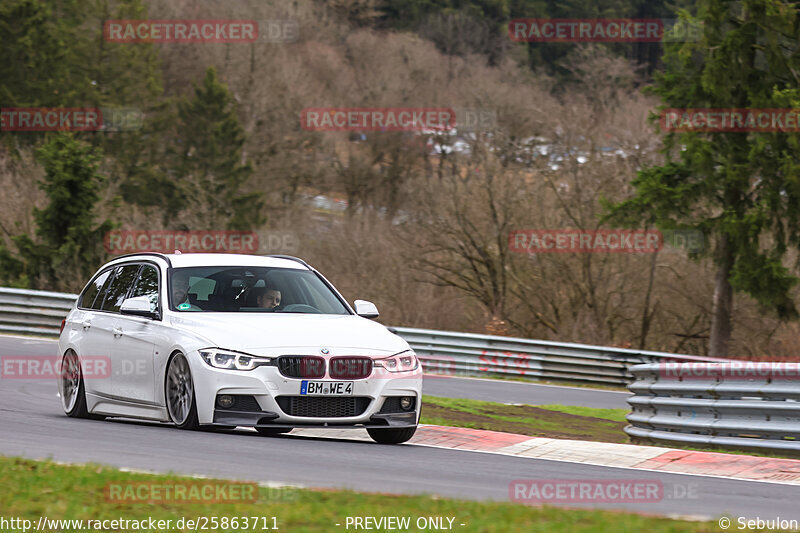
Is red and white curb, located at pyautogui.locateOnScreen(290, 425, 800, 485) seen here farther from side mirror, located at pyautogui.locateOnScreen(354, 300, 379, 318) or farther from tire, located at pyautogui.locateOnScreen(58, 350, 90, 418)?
→ tire, located at pyautogui.locateOnScreen(58, 350, 90, 418)

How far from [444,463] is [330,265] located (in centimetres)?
3472

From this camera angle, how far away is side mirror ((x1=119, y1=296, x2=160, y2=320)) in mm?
10930

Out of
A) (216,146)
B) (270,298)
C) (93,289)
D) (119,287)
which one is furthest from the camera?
(216,146)

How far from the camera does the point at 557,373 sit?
26562 mm

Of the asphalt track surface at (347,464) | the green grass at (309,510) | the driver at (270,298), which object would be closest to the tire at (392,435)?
the asphalt track surface at (347,464)

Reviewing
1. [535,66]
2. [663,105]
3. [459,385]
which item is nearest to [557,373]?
[459,385]

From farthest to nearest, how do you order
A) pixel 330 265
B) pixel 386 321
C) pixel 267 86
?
1. pixel 267 86
2. pixel 330 265
3. pixel 386 321

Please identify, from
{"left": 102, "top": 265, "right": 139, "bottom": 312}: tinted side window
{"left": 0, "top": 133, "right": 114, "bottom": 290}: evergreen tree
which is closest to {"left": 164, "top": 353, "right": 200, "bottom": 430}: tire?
{"left": 102, "top": 265, "right": 139, "bottom": 312}: tinted side window

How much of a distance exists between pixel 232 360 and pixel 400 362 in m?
1.48

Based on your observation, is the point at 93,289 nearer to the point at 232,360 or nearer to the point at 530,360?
the point at 232,360

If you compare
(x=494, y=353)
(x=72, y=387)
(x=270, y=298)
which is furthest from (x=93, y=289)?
(x=494, y=353)

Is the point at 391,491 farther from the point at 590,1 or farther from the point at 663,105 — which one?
the point at 590,1

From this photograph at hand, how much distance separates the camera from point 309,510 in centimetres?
673

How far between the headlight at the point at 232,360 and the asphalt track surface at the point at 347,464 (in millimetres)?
601
